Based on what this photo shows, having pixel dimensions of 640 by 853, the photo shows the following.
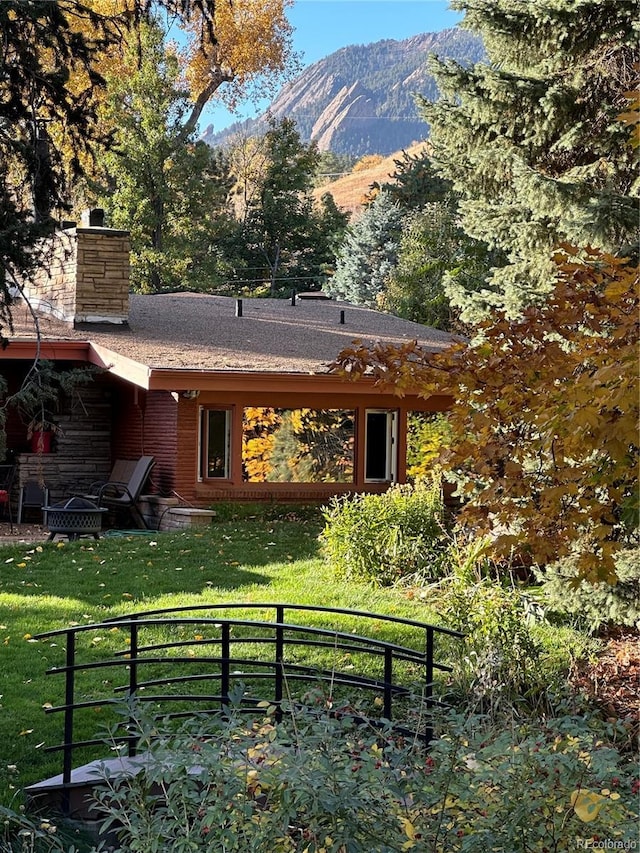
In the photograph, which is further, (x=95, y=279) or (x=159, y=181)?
(x=159, y=181)

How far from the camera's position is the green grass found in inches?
297

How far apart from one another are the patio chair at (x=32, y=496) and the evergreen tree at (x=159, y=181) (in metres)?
14.6

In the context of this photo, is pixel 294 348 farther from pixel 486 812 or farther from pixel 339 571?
pixel 486 812

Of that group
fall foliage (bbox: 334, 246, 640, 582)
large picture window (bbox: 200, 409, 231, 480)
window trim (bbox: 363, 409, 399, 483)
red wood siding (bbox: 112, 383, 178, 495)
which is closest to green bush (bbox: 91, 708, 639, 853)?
fall foliage (bbox: 334, 246, 640, 582)

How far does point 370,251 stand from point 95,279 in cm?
2137

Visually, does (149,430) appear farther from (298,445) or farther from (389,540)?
(389,540)

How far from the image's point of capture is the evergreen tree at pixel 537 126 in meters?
11.3

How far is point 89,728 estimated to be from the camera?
740 cm

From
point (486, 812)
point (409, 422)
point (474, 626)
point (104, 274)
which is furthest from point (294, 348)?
point (486, 812)

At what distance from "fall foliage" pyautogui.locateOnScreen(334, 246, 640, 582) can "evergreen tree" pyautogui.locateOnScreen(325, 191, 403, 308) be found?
32.7m

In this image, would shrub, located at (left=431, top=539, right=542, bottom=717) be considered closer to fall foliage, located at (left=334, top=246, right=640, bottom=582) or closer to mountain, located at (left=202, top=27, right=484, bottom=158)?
fall foliage, located at (left=334, top=246, right=640, bottom=582)

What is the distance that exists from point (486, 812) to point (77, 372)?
35.7 ft

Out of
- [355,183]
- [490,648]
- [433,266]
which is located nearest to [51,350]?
[490,648]

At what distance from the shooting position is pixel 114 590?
11133mm
